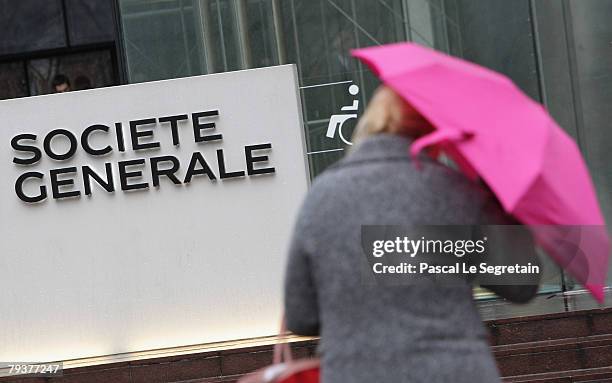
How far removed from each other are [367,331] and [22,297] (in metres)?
6.45

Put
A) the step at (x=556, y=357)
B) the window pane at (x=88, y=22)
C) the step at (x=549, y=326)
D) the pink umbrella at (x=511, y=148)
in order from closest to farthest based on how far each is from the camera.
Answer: the pink umbrella at (x=511, y=148) → the step at (x=556, y=357) → the step at (x=549, y=326) → the window pane at (x=88, y=22)

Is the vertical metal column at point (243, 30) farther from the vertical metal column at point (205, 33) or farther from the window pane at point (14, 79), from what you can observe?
the window pane at point (14, 79)

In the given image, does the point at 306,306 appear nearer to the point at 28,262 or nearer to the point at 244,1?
the point at 28,262

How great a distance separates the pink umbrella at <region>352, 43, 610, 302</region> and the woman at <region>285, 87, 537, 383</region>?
2.4 inches

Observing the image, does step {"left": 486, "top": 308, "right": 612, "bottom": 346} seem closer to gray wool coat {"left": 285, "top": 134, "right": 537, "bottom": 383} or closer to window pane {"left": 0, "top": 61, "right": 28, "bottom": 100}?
gray wool coat {"left": 285, "top": 134, "right": 537, "bottom": 383}

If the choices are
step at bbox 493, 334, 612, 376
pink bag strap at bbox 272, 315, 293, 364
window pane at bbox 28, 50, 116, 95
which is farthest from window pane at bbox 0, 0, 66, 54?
pink bag strap at bbox 272, 315, 293, 364

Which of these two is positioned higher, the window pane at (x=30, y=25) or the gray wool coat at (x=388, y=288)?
the window pane at (x=30, y=25)

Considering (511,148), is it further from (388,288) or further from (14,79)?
(14,79)

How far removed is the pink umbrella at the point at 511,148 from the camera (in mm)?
2480

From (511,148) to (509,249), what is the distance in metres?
0.25

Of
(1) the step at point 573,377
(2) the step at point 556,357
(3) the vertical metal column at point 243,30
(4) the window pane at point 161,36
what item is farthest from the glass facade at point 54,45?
(1) the step at point 573,377

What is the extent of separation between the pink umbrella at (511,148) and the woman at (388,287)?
61 millimetres

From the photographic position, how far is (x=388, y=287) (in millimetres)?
2543

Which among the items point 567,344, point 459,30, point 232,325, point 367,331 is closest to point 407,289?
point 367,331
